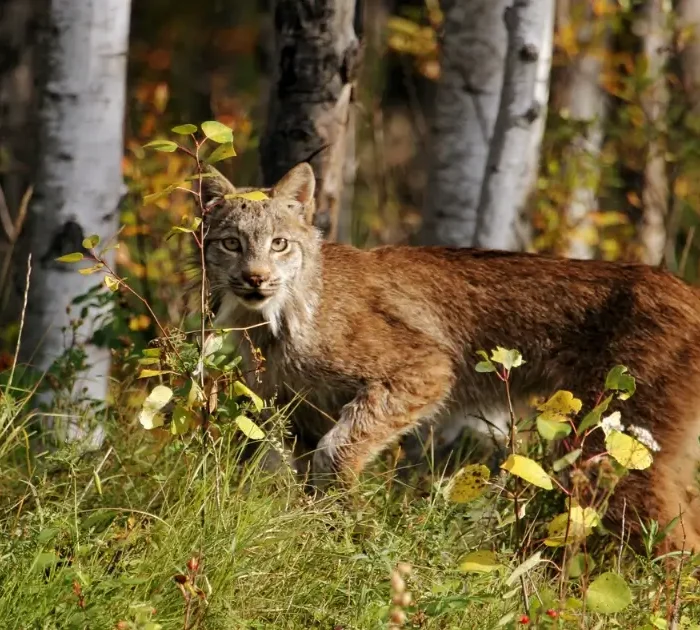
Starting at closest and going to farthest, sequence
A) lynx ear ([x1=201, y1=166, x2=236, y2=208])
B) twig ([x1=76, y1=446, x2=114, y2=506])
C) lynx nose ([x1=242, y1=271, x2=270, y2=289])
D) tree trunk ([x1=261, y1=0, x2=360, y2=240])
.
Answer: twig ([x1=76, y1=446, x2=114, y2=506])
lynx nose ([x1=242, y1=271, x2=270, y2=289])
lynx ear ([x1=201, y1=166, x2=236, y2=208])
tree trunk ([x1=261, y1=0, x2=360, y2=240])

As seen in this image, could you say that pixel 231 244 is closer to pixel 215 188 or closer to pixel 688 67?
pixel 215 188

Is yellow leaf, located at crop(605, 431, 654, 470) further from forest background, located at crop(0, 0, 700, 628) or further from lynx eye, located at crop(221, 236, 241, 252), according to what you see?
lynx eye, located at crop(221, 236, 241, 252)

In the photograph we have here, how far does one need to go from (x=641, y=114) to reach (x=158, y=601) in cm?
687

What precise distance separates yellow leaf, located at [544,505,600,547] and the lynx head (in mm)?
1830

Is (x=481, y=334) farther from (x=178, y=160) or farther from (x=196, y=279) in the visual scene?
(x=178, y=160)

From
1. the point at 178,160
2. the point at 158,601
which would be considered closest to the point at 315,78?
the point at 158,601

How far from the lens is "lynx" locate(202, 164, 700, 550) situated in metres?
4.99

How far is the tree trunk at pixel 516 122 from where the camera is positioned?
5.89 meters

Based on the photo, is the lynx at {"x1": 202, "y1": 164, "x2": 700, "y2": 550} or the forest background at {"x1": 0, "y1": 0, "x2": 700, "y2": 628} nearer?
the forest background at {"x1": 0, "y1": 0, "x2": 700, "y2": 628}

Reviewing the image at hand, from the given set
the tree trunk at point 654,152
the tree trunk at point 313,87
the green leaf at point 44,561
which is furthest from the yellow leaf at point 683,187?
the green leaf at point 44,561

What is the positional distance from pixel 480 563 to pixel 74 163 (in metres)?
2.92

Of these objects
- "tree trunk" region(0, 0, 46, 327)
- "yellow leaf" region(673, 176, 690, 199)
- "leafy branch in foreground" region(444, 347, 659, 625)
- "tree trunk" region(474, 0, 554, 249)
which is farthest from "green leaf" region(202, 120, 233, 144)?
"yellow leaf" region(673, 176, 690, 199)

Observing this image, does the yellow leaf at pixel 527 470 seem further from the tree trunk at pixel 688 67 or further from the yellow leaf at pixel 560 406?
the tree trunk at pixel 688 67

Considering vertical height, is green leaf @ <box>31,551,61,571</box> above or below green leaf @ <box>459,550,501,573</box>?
below
